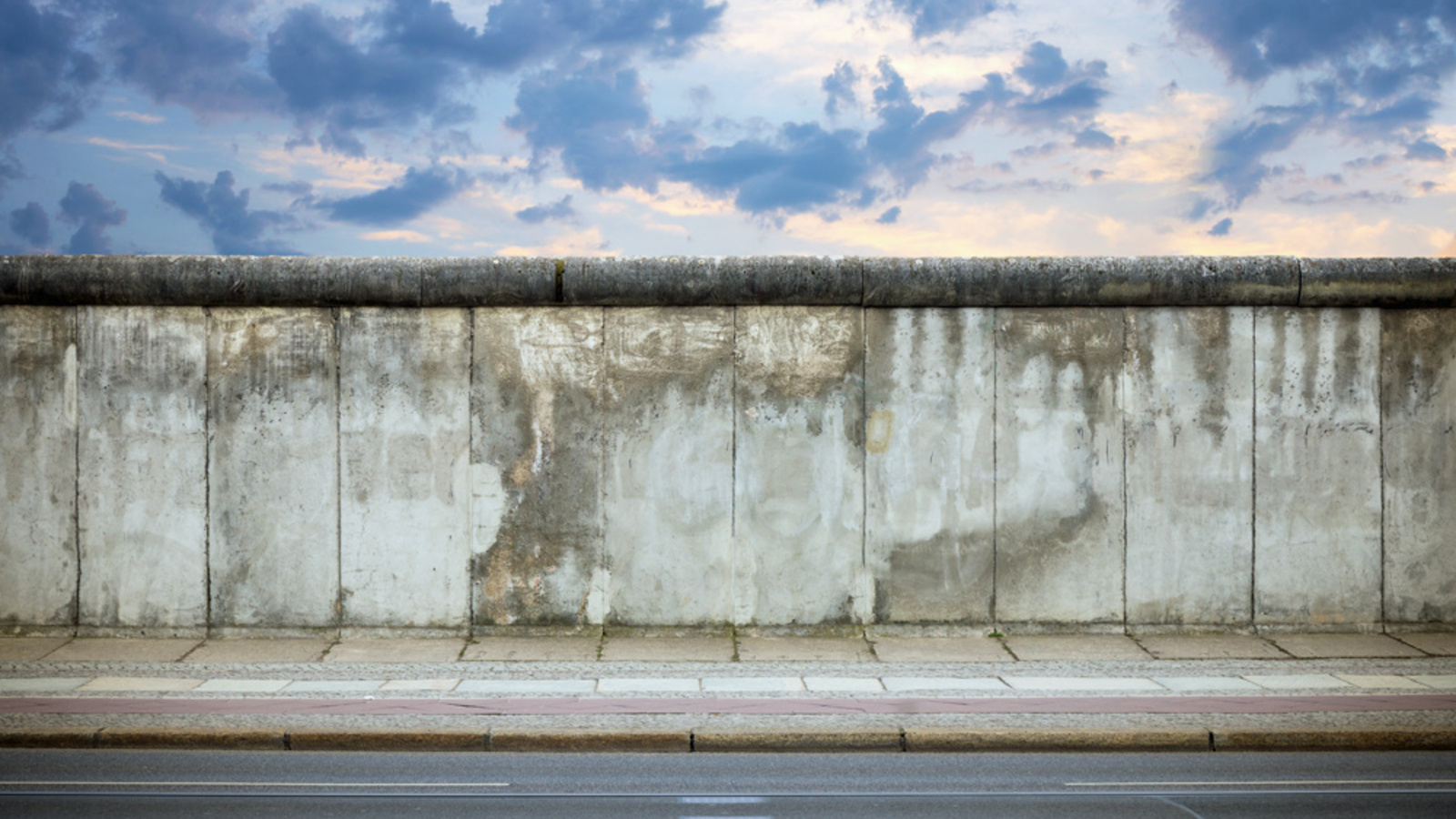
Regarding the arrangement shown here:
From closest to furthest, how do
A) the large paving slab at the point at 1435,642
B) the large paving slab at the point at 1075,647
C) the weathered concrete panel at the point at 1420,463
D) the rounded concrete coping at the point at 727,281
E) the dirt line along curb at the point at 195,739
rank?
the dirt line along curb at the point at 195,739, the large paving slab at the point at 1075,647, the large paving slab at the point at 1435,642, the rounded concrete coping at the point at 727,281, the weathered concrete panel at the point at 1420,463

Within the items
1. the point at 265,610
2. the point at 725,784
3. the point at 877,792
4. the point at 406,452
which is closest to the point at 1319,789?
the point at 877,792

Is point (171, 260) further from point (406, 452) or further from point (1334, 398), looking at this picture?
point (1334, 398)

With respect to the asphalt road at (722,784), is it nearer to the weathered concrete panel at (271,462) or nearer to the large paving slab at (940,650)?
the large paving slab at (940,650)

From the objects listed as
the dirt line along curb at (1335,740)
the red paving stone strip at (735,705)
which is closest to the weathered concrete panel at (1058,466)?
the red paving stone strip at (735,705)

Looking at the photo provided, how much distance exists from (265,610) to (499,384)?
122 inches

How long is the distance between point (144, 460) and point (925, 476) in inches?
296

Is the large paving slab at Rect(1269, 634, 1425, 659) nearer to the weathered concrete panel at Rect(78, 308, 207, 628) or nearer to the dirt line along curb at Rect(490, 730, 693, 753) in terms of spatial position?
the dirt line along curb at Rect(490, 730, 693, 753)

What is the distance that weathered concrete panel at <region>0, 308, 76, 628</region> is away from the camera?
10703 mm

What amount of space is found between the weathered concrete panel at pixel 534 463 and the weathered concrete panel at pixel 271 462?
4.78ft

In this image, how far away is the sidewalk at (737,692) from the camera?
775cm

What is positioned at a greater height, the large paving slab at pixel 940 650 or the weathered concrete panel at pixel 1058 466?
the weathered concrete panel at pixel 1058 466

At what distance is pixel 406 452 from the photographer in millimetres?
10750

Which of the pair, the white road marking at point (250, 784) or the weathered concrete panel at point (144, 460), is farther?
the weathered concrete panel at point (144, 460)

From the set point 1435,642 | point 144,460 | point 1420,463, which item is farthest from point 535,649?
point 1420,463
